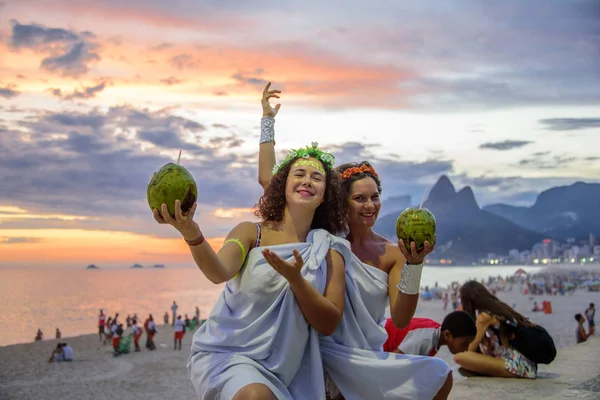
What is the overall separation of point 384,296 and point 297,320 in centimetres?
82

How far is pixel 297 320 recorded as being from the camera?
4059 mm

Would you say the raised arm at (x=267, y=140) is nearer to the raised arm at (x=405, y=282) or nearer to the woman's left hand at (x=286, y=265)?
A: the raised arm at (x=405, y=282)

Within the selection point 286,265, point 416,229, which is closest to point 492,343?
point 416,229

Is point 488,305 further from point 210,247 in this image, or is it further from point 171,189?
point 171,189

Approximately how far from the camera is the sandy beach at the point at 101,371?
2070 centimetres

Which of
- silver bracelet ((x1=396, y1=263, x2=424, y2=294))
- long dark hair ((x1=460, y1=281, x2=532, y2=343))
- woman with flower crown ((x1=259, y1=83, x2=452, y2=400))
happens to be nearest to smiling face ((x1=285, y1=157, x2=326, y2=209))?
woman with flower crown ((x1=259, y1=83, x2=452, y2=400))

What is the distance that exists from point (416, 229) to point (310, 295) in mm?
801

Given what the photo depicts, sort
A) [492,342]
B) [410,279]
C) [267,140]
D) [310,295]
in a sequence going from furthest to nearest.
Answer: [492,342] < [267,140] < [410,279] < [310,295]

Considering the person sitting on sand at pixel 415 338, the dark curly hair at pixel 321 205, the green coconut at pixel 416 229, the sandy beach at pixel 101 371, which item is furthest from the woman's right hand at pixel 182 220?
the sandy beach at pixel 101 371

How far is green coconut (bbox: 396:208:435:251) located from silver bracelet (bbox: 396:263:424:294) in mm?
164

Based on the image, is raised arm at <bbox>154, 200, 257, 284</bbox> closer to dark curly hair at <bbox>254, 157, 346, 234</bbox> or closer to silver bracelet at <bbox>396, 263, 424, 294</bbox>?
dark curly hair at <bbox>254, 157, 346, 234</bbox>

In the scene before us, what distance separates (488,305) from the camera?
771 cm

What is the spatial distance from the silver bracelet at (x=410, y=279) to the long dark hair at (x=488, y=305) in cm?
361

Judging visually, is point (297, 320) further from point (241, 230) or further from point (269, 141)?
point (269, 141)
